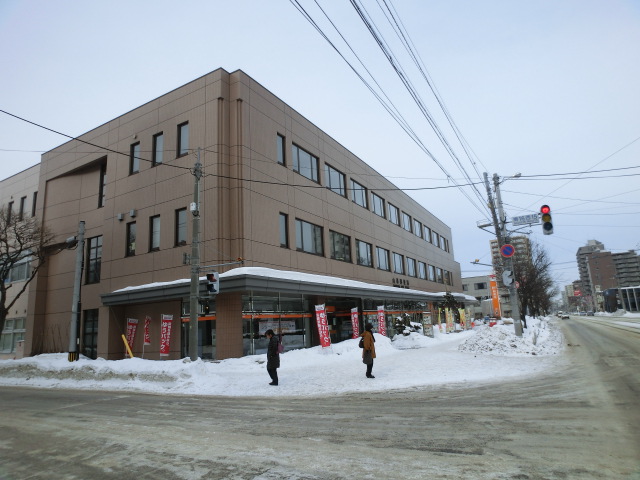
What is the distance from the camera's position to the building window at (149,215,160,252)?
20975mm

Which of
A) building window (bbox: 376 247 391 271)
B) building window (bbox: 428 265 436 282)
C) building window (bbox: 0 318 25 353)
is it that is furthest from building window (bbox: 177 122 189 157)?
building window (bbox: 428 265 436 282)

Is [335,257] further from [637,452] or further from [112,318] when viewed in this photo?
[637,452]

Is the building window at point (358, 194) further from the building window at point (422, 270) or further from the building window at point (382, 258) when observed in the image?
the building window at point (422, 270)

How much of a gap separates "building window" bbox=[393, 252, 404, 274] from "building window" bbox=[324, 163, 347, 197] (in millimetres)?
10269

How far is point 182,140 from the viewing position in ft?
69.5

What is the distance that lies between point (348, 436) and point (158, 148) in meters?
20.3

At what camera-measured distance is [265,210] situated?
Result: 65.7ft

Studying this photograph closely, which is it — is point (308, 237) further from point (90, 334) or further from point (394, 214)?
point (394, 214)

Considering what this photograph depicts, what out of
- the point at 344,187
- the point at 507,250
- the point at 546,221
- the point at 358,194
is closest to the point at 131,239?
the point at 344,187

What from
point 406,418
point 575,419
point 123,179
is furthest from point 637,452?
point 123,179

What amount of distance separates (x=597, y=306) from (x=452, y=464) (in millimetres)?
154455

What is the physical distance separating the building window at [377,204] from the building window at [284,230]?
1349 cm

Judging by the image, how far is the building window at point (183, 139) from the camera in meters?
20.9

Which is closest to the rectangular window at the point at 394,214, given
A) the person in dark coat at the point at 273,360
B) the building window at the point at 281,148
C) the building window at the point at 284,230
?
the building window at the point at 281,148
